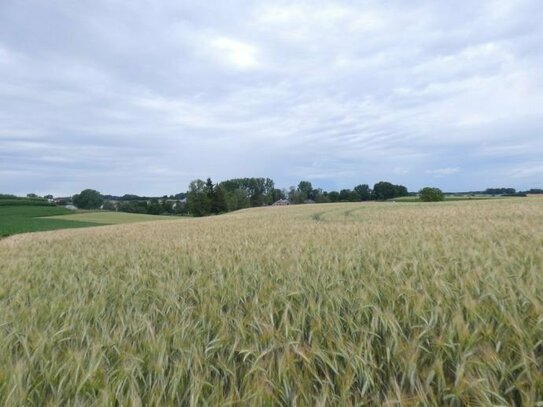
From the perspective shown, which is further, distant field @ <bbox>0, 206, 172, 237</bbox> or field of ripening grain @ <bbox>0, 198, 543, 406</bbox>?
distant field @ <bbox>0, 206, 172, 237</bbox>

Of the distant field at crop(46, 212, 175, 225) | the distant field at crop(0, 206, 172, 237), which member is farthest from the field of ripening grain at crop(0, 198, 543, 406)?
the distant field at crop(46, 212, 175, 225)

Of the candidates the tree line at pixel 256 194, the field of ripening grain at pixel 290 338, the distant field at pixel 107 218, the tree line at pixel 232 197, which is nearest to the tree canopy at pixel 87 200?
the tree line at pixel 232 197

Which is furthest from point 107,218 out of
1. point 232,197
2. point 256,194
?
point 256,194

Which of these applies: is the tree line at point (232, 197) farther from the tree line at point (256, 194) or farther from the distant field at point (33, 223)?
the distant field at point (33, 223)

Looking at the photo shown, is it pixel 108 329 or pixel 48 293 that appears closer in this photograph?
pixel 108 329

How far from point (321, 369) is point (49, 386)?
1.19 meters

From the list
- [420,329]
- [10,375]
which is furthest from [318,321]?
[10,375]

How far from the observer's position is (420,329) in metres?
1.80

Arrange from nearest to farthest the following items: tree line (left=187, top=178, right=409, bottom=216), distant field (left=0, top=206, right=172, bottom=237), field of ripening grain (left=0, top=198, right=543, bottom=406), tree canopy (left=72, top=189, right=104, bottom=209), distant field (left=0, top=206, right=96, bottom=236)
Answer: field of ripening grain (left=0, top=198, right=543, bottom=406) → distant field (left=0, top=206, right=96, bottom=236) → distant field (left=0, top=206, right=172, bottom=237) → tree line (left=187, top=178, right=409, bottom=216) → tree canopy (left=72, top=189, right=104, bottom=209)

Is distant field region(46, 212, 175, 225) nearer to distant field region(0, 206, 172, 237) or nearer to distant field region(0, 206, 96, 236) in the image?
distant field region(0, 206, 172, 237)

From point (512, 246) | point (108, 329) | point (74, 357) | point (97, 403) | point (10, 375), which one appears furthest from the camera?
point (512, 246)

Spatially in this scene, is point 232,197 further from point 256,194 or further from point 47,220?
point 47,220

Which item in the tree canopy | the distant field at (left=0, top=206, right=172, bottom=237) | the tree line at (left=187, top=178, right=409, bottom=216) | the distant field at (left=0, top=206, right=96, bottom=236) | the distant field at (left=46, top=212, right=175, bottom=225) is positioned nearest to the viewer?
the distant field at (left=0, top=206, right=96, bottom=236)

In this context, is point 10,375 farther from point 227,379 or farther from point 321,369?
point 321,369
